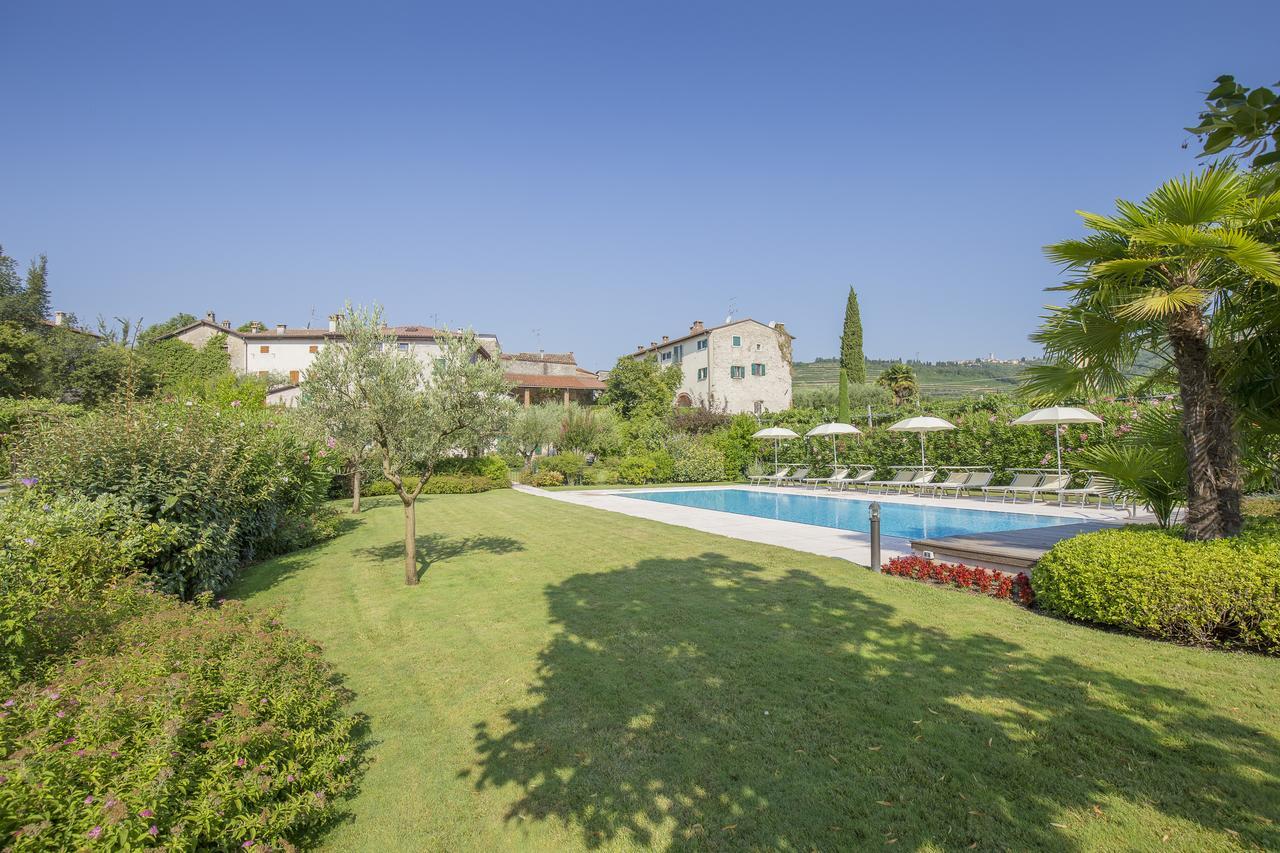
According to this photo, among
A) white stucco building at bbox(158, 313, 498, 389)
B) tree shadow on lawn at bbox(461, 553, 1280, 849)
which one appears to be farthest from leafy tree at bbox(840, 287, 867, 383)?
tree shadow on lawn at bbox(461, 553, 1280, 849)

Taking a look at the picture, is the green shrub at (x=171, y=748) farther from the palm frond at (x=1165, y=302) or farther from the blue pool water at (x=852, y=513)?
the blue pool water at (x=852, y=513)

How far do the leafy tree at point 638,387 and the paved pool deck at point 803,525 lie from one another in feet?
71.1

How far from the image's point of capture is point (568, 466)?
87.1 feet

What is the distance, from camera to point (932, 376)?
374 ft

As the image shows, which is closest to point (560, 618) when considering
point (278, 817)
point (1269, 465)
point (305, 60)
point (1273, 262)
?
point (278, 817)

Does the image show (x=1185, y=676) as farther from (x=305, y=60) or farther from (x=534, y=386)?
(x=534, y=386)

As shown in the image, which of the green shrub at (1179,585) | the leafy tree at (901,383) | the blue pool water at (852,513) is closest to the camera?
the green shrub at (1179,585)

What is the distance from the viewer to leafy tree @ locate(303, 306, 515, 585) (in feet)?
25.9

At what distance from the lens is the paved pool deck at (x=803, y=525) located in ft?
33.7

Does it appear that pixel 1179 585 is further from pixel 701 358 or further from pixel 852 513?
pixel 701 358

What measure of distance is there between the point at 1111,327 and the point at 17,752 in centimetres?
816

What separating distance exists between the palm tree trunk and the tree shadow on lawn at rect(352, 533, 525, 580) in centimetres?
911

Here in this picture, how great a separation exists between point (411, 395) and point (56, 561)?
418 cm

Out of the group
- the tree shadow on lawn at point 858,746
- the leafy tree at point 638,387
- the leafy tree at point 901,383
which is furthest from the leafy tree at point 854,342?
the tree shadow on lawn at point 858,746
